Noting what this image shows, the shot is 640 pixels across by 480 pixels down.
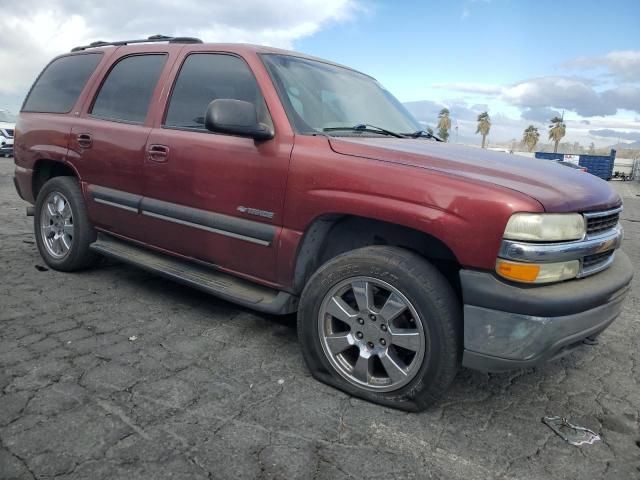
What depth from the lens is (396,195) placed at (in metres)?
2.44

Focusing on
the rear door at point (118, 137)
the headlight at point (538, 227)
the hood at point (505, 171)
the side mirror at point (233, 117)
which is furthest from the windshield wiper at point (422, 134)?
the rear door at point (118, 137)

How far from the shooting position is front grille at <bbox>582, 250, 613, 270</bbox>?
2.44 m

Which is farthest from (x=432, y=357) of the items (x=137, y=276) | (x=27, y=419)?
(x=137, y=276)

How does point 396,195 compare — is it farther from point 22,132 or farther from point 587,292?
point 22,132

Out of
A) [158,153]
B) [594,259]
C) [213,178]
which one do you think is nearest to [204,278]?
[213,178]

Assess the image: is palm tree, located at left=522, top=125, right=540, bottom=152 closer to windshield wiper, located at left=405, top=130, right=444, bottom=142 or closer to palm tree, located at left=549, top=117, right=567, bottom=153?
palm tree, located at left=549, top=117, right=567, bottom=153

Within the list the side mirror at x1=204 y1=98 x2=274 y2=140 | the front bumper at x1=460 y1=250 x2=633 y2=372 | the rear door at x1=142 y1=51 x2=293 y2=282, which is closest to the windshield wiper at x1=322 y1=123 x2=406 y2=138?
the rear door at x1=142 y1=51 x2=293 y2=282

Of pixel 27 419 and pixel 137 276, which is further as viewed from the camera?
pixel 137 276

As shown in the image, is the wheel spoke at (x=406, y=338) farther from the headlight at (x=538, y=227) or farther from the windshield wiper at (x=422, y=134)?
the windshield wiper at (x=422, y=134)

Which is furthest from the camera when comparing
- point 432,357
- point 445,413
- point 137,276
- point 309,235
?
point 137,276

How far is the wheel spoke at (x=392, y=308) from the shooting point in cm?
247

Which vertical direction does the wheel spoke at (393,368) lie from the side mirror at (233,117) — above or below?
below

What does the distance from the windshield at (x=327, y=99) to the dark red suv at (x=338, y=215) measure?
0.05ft

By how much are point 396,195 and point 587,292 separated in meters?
0.98
